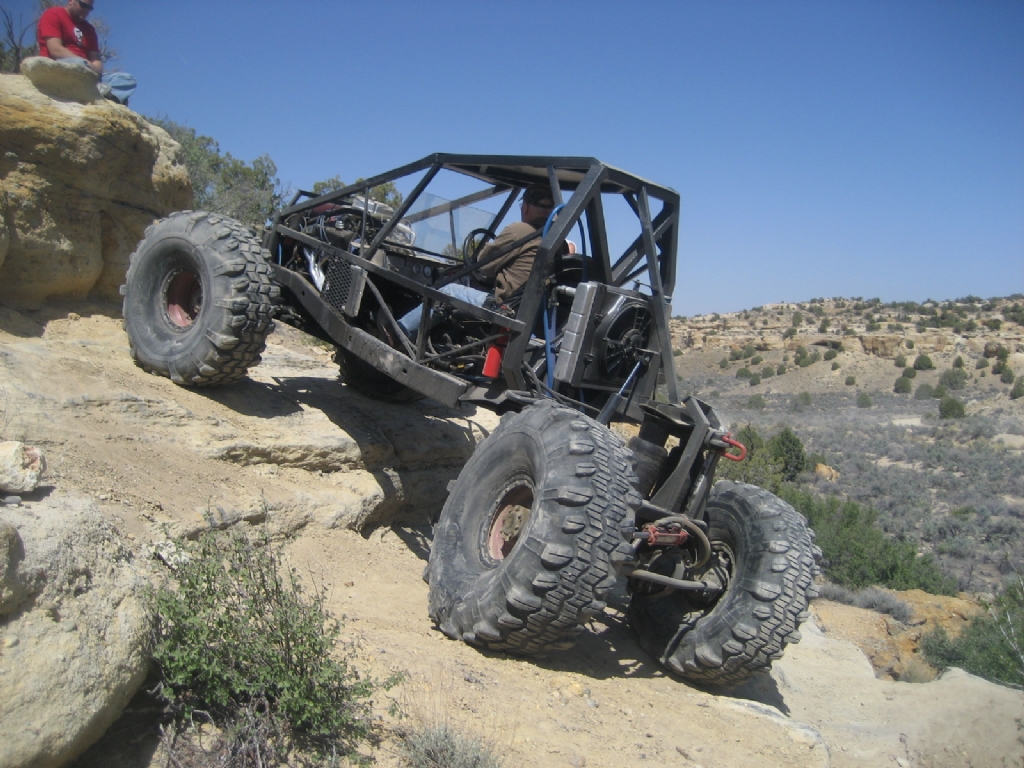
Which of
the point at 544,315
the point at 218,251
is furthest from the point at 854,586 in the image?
the point at 218,251

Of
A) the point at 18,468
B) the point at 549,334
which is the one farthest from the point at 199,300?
the point at 18,468

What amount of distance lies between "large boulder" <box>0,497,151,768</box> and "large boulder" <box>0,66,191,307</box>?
4404mm

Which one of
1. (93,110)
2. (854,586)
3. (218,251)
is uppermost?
(93,110)

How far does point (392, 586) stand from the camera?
5176 millimetres

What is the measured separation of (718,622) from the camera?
4.62m

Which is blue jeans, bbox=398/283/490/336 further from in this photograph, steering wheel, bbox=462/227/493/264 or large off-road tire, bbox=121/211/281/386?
large off-road tire, bbox=121/211/281/386

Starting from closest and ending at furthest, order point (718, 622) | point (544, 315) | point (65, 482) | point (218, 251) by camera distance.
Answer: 1. point (65, 482)
2. point (718, 622)
3. point (544, 315)
4. point (218, 251)

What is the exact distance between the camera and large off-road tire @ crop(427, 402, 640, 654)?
3805mm

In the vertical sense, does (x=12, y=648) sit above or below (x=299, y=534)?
above

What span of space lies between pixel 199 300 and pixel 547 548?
13.2ft

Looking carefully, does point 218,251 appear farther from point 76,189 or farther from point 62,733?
point 62,733

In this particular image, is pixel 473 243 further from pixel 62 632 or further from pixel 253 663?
pixel 62 632

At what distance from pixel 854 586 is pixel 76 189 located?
10.1 m

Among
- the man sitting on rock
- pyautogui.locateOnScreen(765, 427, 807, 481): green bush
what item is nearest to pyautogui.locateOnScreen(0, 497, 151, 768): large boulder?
the man sitting on rock
